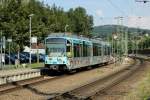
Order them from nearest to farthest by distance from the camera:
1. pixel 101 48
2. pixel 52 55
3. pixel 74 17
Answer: pixel 52 55 < pixel 101 48 < pixel 74 17

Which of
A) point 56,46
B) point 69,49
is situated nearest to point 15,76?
point 56,46

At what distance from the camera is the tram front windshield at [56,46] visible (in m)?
38.2

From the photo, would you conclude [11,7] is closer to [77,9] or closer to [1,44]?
[1,44]

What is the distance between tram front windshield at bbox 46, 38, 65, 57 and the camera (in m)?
38.2

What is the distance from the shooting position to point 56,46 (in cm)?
3841

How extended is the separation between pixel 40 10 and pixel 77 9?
203 ft

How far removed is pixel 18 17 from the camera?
65.8 m

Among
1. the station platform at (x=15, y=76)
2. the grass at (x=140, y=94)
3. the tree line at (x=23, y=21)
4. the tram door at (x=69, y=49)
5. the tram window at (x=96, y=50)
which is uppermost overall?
the tree line at (x=23, y=21)

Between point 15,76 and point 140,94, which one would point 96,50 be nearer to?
point 15,76

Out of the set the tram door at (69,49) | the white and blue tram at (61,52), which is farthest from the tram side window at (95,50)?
the tram door at (69,49)

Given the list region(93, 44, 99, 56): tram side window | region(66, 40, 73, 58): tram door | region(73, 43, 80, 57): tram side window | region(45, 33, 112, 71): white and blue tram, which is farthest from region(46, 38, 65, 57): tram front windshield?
region(93, 44, 99, 56): tram side window

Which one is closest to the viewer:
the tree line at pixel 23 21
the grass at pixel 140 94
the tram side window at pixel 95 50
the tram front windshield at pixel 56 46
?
the grass at pixel 140 94

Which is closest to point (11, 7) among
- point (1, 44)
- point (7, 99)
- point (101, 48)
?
point (101, 48)

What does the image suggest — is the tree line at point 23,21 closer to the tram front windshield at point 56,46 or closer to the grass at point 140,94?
the tram front windshield at point 56,46
